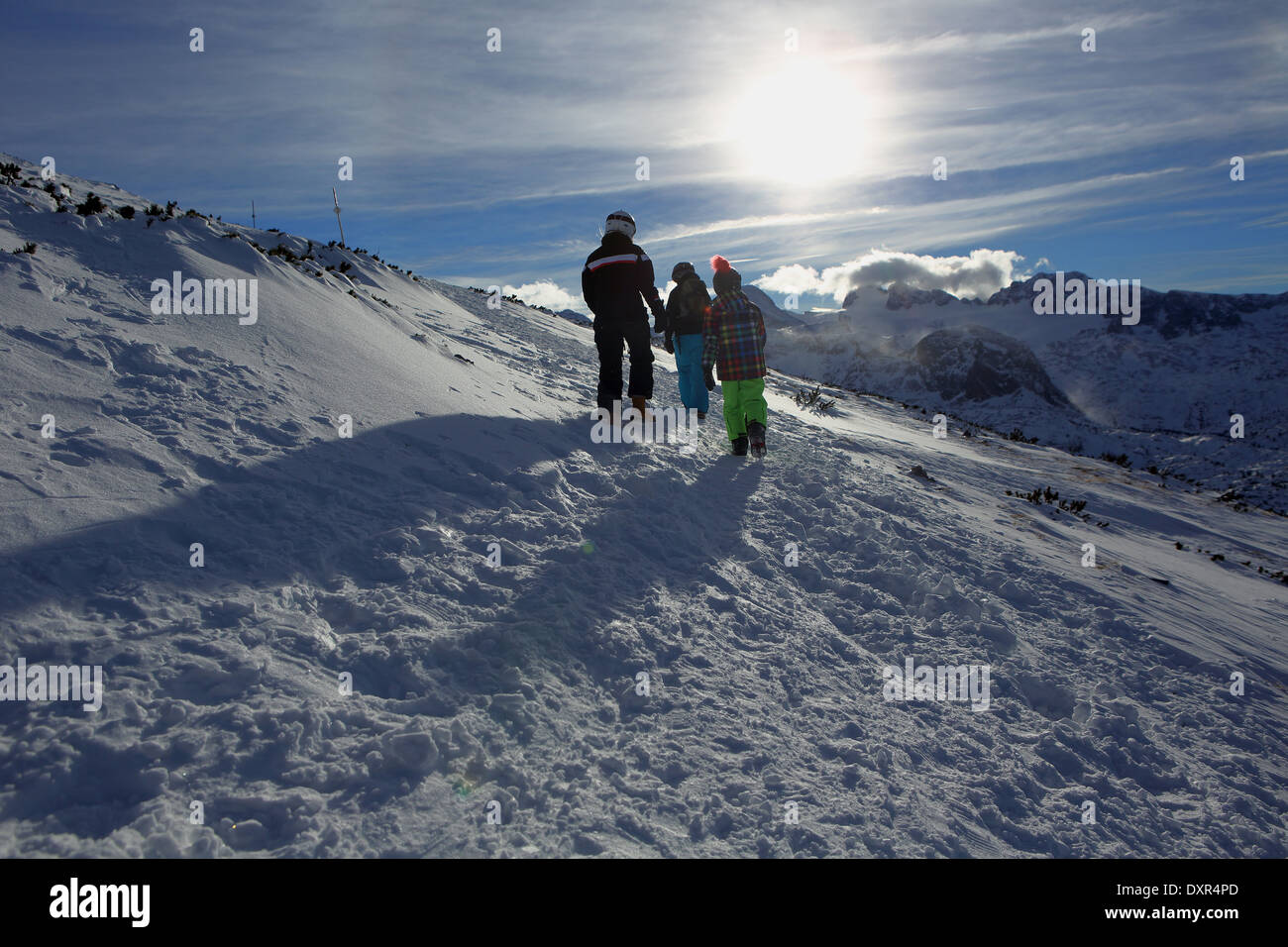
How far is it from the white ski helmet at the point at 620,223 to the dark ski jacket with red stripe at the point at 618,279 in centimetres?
7

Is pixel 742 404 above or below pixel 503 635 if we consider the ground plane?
above

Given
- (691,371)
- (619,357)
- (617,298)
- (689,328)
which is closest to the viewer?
(617,298)

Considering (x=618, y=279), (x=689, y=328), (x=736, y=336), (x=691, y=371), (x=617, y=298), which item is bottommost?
(x=691, y=371)

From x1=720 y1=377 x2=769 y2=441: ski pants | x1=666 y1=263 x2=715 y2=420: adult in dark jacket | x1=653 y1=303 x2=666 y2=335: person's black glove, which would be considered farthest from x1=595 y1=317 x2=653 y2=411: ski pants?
x1=720 y1=377 x2=769 y2=441: ski pants

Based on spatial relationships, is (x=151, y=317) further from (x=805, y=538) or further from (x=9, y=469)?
(x=805, y=538)

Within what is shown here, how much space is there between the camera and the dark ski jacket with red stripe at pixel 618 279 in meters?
8.76

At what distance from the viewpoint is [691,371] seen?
10.3 metres

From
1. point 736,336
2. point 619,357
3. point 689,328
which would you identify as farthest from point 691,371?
point 619,357

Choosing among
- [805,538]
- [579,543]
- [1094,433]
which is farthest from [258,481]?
[1094,433]

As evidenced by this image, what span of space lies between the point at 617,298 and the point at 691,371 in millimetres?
2038

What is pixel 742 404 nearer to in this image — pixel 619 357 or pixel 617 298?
pixel 619 357

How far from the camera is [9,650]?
9.66 feet

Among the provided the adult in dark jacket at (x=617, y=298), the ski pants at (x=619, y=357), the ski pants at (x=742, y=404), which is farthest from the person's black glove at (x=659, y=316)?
the ski pants at (x=742, y=404)
